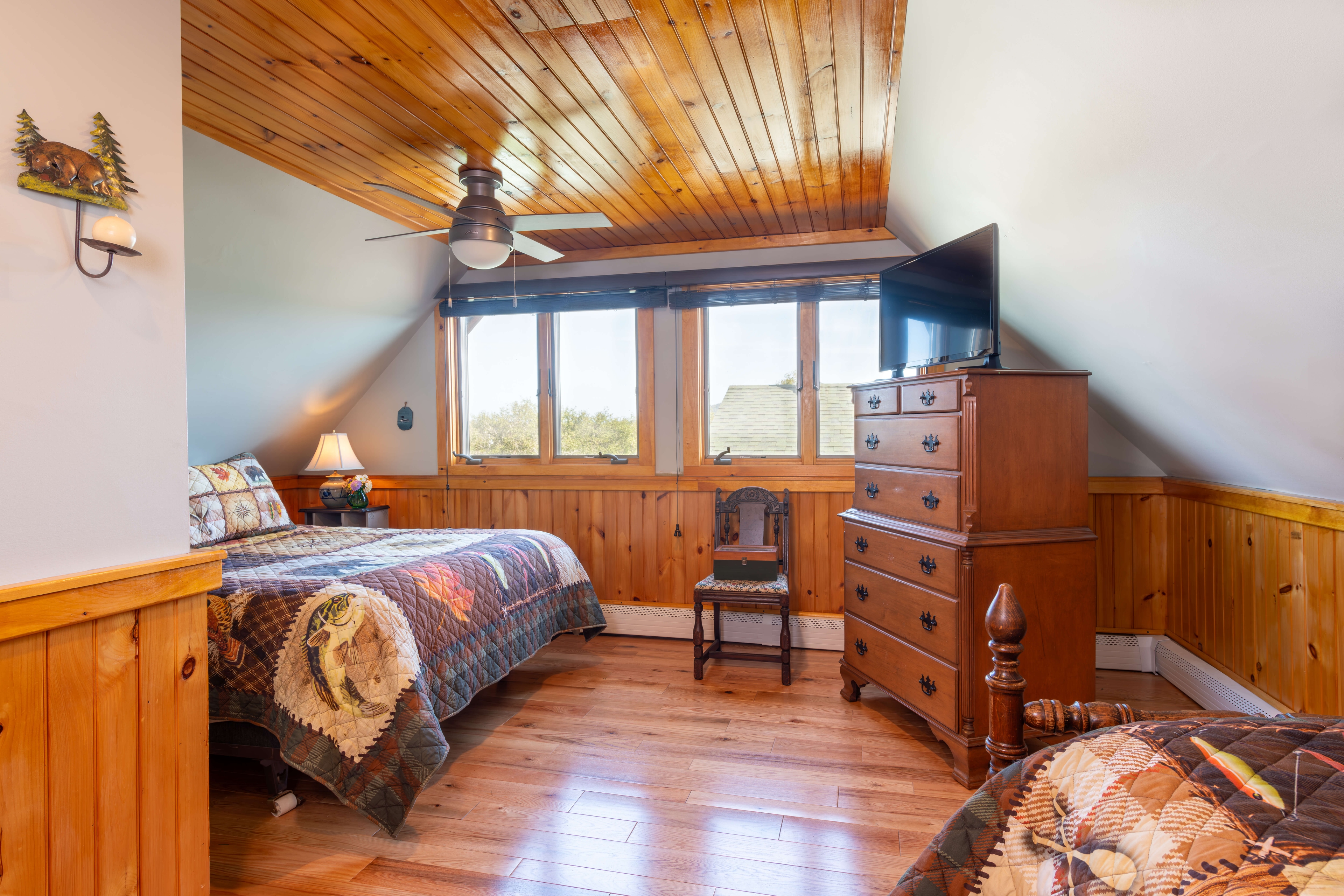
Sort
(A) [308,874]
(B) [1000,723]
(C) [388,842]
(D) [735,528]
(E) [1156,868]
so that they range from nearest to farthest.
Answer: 1. (E) [1156,868]
2. (B) [1000,723]
3. (A) [308,874]
4. (C) [388,842]
5. (D) [735,528]

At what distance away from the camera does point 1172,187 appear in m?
1.61

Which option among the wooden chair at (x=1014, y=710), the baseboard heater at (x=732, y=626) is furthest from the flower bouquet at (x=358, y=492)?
the wooden chair at (x=1014, y=710)

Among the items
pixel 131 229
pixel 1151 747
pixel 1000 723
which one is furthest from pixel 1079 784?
pixel 131 229

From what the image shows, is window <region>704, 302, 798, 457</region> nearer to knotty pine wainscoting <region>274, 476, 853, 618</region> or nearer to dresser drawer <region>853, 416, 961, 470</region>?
knotty pine wainscoting <region>274, 476, 853, 618</region>

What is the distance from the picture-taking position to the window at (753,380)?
421 cm

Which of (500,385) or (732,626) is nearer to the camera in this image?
(732,626)

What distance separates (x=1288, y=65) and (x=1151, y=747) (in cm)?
112

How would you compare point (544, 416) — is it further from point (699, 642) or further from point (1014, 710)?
point (1014, 710)

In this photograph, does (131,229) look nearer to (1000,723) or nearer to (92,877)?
(92,877)

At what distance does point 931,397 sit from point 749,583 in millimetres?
1452

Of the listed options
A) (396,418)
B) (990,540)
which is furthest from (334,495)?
(990,540)

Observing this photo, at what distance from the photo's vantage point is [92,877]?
53.8 inches

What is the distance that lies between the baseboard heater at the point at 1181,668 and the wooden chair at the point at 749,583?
1.69 m

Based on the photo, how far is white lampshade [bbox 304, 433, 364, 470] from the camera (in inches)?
176
